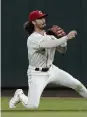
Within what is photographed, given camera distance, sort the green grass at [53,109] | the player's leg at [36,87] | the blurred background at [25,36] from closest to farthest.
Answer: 1. the green grass at [53,109]
2. the player's leg at [36,87]
3. the blurred background at [25,36]

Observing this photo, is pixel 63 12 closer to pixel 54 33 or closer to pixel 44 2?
pixel 44 2

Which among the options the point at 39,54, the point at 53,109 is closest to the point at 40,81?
the point at 39,54

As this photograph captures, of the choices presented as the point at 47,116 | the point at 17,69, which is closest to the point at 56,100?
the point at 17,69

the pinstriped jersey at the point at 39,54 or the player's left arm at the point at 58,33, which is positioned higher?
the player's left arm at the point at 58,33

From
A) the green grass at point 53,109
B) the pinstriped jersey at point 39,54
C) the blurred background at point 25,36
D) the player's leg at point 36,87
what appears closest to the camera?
the green grass at point 53,109

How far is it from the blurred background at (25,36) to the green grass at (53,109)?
102 centimetres

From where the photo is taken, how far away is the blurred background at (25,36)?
1294 cm

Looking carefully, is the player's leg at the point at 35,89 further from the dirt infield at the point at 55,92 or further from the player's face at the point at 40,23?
the dirt infield at the point at 55,92

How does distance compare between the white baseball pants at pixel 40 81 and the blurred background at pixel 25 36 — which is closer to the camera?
the white baseball pants at pixel 40 81

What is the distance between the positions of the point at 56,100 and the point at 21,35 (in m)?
1.97

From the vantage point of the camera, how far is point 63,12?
13.0 m

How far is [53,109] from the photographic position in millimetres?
9359

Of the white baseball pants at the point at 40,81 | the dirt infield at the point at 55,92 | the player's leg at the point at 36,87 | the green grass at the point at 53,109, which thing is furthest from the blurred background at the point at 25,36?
the player's leg at the point at 36,87

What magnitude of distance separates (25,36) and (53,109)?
3.99 metres
